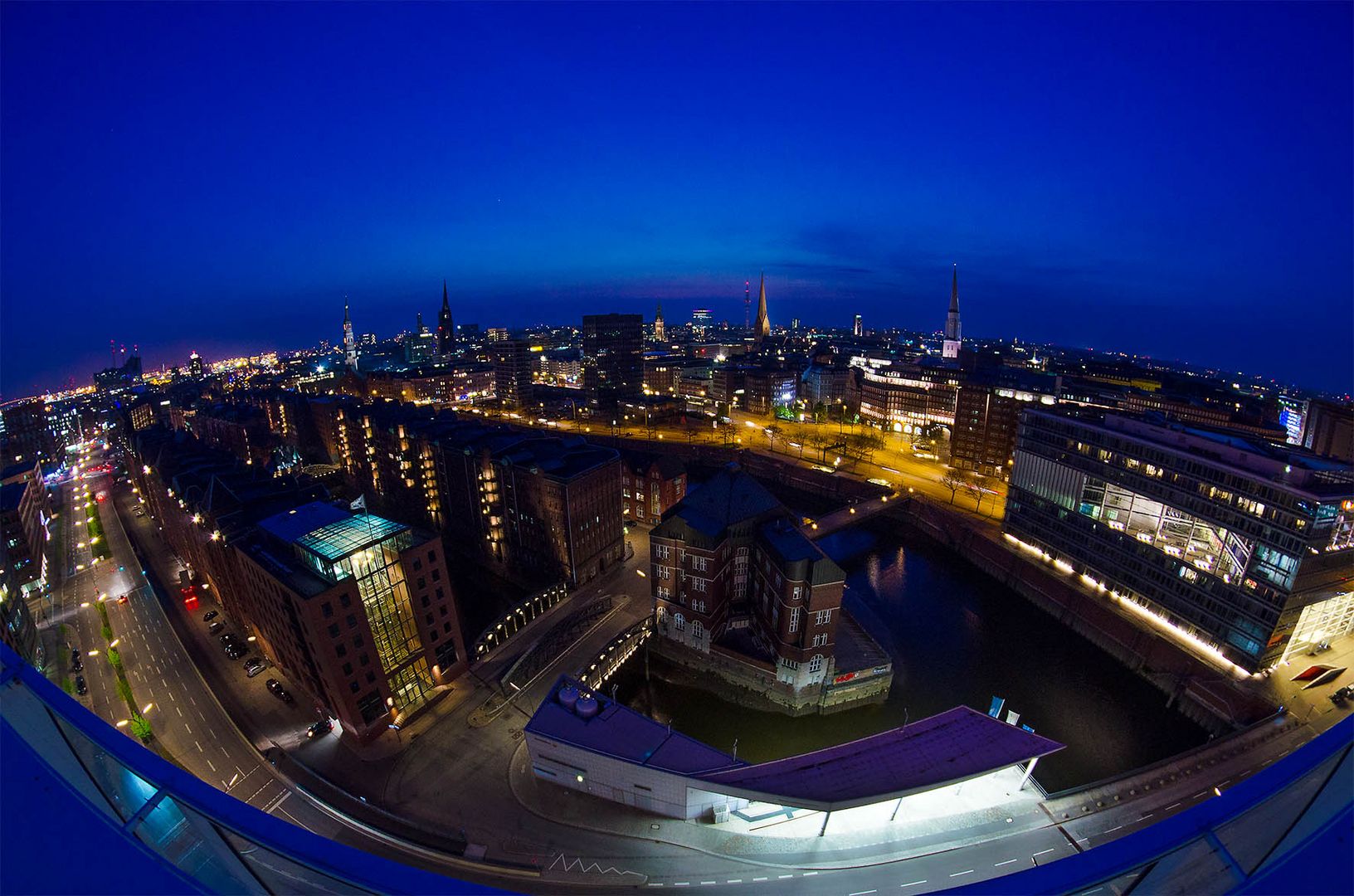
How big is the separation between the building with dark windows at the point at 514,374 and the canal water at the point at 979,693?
11264 centimetres

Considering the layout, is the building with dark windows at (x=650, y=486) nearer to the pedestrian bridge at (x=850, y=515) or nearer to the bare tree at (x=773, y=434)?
the pedestrian bridge at (x=850, y=515)

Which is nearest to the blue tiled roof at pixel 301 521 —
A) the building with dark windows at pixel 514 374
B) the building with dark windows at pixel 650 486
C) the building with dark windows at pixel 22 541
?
the building with dark windows at pixel 22 541

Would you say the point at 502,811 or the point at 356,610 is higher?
the point at 356,610

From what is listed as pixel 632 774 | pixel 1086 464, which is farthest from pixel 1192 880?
pixel 1086 464

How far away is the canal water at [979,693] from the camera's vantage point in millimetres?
36750

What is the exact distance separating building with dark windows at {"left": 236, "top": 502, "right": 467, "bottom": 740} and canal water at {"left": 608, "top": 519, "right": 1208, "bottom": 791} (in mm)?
14088

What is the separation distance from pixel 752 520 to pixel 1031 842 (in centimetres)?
2417

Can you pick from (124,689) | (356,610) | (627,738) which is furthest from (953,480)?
(124,689)

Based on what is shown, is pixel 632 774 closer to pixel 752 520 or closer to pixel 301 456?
pixel 752 520

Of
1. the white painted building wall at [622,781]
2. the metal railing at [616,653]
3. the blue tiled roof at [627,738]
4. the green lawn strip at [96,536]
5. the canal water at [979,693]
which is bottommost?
the canal water at [979,693]

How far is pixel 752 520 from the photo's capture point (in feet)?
141

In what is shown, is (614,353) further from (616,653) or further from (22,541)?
(616,653)

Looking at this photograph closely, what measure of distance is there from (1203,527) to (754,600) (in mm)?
36563

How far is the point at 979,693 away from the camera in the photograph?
1654 inches
